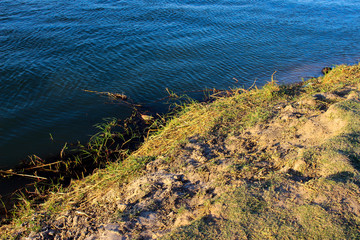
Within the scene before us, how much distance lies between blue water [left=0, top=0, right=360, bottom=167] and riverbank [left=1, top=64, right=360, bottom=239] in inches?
87.8

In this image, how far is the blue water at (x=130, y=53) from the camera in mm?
6453

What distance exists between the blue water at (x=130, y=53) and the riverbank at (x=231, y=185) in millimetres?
2231

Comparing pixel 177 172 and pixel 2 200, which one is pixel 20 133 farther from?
pixel 177 172

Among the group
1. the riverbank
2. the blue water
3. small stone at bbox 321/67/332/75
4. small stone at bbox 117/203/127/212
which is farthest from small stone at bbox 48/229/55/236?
small stone at bbox 321/67/332/75

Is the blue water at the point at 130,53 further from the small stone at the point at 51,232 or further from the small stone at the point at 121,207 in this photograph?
the small stone at the point at 121,207

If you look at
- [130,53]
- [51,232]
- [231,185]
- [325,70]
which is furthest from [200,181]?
[325,70]

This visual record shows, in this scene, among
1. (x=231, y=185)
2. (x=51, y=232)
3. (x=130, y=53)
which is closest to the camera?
(x=231, y=185)

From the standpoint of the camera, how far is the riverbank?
2.55m

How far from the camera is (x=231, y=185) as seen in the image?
3109 millimetres

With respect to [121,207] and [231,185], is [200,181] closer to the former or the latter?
[231,185]

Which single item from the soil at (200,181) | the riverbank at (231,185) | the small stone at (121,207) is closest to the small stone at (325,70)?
the riverbank at (231,185)

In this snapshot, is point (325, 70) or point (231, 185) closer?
point (231, 185)

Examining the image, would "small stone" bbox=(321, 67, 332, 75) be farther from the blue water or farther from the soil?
the soil

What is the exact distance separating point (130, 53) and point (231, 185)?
682 cm
